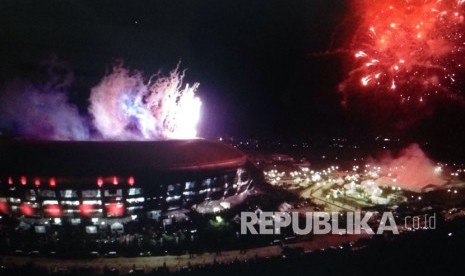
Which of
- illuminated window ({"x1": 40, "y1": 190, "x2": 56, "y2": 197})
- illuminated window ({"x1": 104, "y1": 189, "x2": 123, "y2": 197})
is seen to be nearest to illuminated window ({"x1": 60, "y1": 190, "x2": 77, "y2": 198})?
illuminated window ({"x1": 40, "y1": 190, "x2": 56, "y2": 197})

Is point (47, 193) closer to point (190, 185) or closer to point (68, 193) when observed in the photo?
point (68, 193)

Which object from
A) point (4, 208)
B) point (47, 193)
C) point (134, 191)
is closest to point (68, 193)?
point (47, 193)

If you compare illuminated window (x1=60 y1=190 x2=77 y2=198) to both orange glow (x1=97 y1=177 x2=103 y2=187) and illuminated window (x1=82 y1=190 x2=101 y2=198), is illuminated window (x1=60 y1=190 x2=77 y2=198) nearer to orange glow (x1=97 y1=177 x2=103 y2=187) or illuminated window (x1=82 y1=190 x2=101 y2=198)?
illuminated window (x1=82 y1=190 x2=101 y2=198)

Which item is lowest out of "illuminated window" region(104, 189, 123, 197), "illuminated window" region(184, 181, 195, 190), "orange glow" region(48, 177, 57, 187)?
"illuminated window" region(104, 189, 123, 197)

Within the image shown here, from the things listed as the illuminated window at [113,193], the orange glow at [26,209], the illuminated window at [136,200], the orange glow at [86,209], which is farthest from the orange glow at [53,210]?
the illuminated window at [136,200]

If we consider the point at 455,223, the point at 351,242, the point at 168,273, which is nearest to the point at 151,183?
the point at 168,273

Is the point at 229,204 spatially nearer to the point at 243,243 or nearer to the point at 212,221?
the point at 212,221

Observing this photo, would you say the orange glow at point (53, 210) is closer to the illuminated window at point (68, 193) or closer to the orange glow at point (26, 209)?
the illuminated window at point (68, 193)
